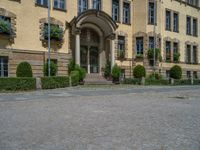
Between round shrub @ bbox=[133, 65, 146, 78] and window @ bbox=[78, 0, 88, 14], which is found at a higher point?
window @ bbox=[78, 0, 88, 14]

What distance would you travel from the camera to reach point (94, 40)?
30688mm

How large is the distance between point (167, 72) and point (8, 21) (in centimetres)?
2041

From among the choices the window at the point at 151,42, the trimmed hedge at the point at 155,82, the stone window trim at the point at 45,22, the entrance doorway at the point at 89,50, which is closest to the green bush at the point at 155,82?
the trimmed hedge at the point at 155,82

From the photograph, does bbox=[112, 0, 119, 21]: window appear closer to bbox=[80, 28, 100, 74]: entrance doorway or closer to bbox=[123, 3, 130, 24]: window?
bbox=[123, 3, 130, 24]: window

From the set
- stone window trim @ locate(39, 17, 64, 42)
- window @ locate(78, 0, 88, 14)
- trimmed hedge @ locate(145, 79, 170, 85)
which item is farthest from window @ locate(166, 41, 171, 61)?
stone window trim @ locate(39, 17, 64, 42)

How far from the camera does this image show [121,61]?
32219 mm

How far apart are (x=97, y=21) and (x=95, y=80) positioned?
19.3 ft

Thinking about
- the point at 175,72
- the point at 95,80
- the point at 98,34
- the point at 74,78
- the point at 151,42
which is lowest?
the point at 95,80

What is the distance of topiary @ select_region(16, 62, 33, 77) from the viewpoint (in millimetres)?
22781

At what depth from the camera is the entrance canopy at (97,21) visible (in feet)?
88.0

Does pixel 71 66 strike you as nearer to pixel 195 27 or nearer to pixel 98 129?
pixel 98 129

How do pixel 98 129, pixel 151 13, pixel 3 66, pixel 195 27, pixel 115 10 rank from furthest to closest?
pixel 195 27 < pixel 151 13 < pixel 115 10 < pixel 3 66 < pixel 98 129

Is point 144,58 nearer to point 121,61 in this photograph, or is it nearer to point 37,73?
point 121,61

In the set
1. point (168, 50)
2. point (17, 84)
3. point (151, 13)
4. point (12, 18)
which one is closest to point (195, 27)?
point (168, 50)
